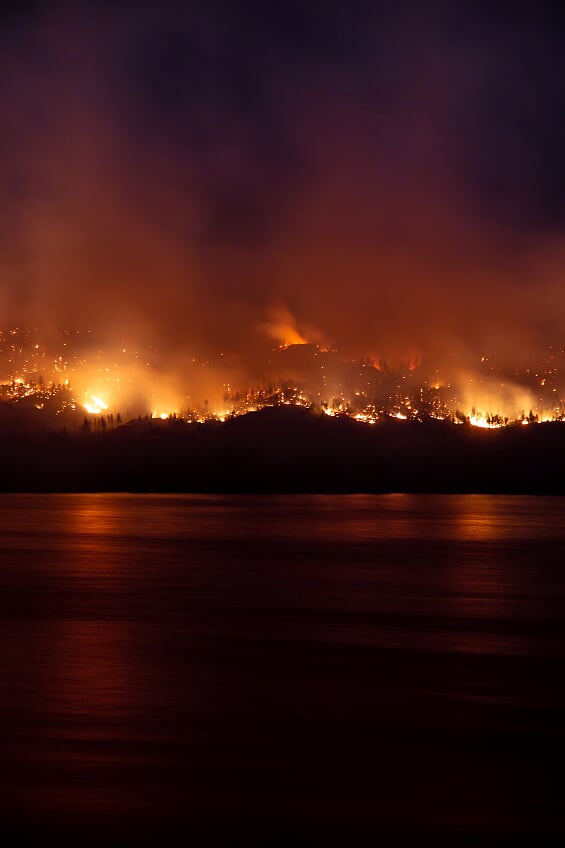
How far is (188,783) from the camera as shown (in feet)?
25.9

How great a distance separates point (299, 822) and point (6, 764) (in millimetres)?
2543

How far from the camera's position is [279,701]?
10.3m

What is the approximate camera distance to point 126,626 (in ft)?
49.4

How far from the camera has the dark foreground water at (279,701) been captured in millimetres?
7410

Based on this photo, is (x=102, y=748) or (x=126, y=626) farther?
(x=126, y=626)

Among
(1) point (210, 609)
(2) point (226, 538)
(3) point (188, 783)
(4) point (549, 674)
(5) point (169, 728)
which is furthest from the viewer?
(2) point (226, 538)

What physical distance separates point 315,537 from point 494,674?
20.5m

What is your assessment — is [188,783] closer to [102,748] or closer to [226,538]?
[102,748]

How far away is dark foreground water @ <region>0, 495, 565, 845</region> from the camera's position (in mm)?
7410

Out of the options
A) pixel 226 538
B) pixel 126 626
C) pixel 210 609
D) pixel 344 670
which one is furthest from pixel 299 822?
pixel 226 538

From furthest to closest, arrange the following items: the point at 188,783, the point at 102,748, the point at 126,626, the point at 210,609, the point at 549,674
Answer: the point at 210,609 → the point at 126,626 → the point at 549,674 → the point at 102,748 → the point at 188,783

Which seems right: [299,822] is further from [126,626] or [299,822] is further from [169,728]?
[126,626]

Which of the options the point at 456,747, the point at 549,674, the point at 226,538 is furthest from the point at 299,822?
the point at 226,538

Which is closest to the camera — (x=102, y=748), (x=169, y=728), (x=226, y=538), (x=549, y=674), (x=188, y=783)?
(x=188, y=783)
